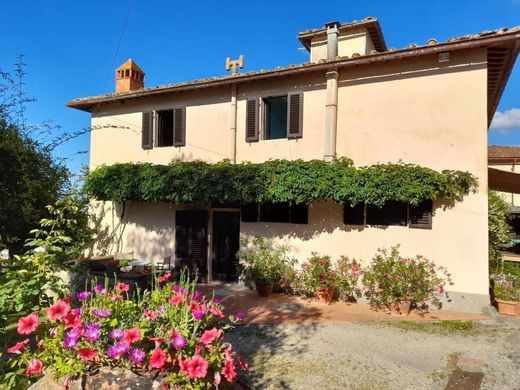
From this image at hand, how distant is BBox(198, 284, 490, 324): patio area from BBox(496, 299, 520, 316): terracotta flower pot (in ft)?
2.40

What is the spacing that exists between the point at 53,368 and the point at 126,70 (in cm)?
1414

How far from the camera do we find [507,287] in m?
9.30

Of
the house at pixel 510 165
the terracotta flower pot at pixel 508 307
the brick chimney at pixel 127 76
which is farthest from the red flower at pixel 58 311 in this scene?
the house at pixel 510 165

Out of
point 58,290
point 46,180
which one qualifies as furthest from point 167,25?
point 58,290

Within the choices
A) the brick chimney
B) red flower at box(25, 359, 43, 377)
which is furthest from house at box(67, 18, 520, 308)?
red flower at box(25, 359, 43, 377)

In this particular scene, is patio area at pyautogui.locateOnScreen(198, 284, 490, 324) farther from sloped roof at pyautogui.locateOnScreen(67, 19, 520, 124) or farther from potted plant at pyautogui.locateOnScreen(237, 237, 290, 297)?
sloped roof at pyautogui.locateOnScreen(67, 19, 520, 124)

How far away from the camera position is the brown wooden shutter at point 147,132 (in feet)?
43.7

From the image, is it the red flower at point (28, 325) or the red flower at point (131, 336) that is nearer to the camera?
the red flower at point (131, 336)

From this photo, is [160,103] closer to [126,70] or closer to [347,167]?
[126,70]

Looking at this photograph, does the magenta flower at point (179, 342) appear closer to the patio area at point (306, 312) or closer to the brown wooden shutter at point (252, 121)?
the patio area at point (306, 312)

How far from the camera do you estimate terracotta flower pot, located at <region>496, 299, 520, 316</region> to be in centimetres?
879

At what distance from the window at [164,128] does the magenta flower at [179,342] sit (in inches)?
409

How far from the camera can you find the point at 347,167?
9.53 m

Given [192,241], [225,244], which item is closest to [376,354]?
[225,244]
